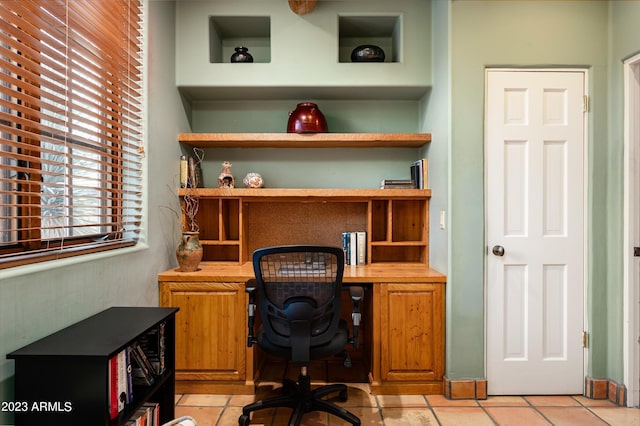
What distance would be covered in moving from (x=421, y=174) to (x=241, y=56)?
1.66m

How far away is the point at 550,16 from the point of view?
91.8 inches

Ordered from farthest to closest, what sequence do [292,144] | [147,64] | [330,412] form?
[292,144] < [147,64] < [330,412]

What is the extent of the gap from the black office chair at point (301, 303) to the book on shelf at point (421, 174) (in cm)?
115

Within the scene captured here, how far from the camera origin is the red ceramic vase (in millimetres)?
2689

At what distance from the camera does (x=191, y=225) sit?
9.40ft

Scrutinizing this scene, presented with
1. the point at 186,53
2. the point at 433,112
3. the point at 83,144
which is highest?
the point at 186,53

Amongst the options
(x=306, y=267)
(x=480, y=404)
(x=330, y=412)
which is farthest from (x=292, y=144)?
(x=480, y=404)

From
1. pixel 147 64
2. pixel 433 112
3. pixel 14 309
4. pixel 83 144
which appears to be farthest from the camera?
pixel 433 112

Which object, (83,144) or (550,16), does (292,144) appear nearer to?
(83,144)

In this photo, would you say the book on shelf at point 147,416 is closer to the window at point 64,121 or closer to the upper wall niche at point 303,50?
the window at point 64,121

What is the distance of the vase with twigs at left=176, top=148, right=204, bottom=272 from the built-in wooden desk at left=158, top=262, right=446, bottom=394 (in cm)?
11

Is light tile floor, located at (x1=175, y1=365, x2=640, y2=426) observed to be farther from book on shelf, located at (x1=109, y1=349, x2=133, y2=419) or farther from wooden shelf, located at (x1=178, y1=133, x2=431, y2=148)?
wooden shelf, located at (x1=178, y1=133, x2=431, y2=148)

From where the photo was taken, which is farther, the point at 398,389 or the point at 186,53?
the point at 186,53

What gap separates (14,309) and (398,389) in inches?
84.1
